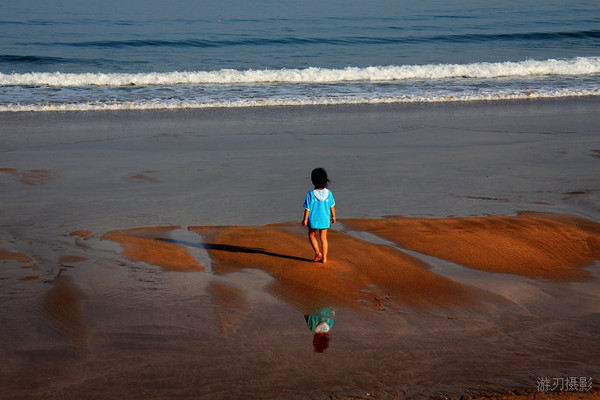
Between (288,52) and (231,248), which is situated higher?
(288,52)

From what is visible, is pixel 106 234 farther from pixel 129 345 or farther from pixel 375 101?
pixel 375 101

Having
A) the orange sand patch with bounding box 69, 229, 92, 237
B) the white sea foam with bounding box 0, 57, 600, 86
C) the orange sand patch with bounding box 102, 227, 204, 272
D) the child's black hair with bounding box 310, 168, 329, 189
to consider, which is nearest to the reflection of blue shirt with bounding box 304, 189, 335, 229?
the child's black hair with bounding box 310, 168, 329, 189

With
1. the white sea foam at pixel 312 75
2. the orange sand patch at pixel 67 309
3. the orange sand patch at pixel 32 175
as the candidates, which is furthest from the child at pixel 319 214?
the white sea foam at pixel 312 75

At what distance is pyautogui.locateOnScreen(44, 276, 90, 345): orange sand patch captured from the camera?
424cm

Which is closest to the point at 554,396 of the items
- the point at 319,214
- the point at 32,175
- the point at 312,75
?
the point at 319,214

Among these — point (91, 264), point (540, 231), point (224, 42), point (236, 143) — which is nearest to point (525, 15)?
point (224, 42)

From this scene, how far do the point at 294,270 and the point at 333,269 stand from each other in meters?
0.34

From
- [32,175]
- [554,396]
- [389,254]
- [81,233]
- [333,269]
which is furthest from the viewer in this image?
[32,175]

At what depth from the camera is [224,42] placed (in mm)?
28891

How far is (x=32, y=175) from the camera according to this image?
844cm

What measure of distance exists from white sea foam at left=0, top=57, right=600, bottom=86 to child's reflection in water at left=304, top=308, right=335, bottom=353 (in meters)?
14.7

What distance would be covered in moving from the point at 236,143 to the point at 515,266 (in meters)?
5.89

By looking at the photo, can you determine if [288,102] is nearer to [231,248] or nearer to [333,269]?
[231,248]
